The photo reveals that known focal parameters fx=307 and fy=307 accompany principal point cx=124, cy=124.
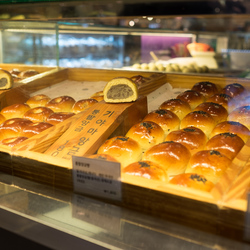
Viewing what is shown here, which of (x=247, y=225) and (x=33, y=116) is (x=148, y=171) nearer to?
(x=247, y=225)

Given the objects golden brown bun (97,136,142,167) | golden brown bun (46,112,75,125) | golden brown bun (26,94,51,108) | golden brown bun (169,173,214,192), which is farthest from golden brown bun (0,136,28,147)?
golden brown bun (169,173,214,192)

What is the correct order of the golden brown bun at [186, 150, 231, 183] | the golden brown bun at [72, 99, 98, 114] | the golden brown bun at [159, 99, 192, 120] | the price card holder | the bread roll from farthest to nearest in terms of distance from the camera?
the golden brown bun at [72, 99, 98, 114] → the golden brown bun at [159, 99, 192, 120] → the bread roll → the golden brown bun at [186, 150, 231, 183] → the price card holder

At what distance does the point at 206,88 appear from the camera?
2432 mm

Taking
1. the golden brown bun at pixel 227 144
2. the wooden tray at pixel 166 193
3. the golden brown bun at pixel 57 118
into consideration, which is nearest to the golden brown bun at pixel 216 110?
the golden brown bun at pixel 227 144

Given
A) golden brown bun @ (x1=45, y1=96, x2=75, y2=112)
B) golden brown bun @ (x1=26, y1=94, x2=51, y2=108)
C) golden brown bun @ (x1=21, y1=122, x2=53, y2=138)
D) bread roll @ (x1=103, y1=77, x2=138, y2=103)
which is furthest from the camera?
golden brown bun @ (x1=26, y1=94, x2=51, y2=108)

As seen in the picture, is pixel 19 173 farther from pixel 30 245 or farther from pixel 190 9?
pixel 190 9

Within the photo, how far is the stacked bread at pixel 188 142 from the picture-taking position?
1307mm

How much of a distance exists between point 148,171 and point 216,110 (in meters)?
0.92

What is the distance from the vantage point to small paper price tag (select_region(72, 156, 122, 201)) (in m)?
1.15

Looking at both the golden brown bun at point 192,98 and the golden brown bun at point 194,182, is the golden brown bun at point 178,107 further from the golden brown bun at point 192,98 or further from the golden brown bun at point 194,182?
the golden brown bun at point 194,182

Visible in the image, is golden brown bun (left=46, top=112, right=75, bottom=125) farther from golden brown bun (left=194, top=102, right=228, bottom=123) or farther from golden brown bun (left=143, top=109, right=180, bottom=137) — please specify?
golden brown bun (left=194, top=102, right=228, bottom=123)

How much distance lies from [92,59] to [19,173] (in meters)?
4.63

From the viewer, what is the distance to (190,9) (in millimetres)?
1035

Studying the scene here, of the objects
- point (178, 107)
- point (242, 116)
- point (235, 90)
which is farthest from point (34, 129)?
point (235, 90)
